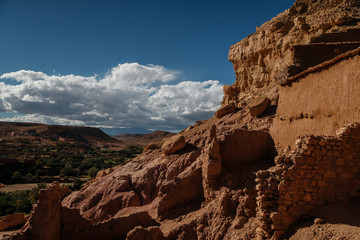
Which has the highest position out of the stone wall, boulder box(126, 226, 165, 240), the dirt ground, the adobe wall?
the adobe wall

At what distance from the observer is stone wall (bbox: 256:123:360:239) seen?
5.05 metres

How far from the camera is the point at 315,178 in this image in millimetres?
5148

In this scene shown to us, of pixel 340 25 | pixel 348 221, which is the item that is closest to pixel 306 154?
pixel 348 221

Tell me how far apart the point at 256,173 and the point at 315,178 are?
1.10m

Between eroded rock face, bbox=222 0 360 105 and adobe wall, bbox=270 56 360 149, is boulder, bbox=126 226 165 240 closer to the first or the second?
adobe wall, bbox=270 56 360 149

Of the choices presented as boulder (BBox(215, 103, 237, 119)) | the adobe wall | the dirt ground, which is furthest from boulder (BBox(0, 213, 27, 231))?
the dirt ground

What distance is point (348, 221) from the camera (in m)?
4.54

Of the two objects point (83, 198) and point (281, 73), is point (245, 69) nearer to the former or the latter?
point (281, 73)

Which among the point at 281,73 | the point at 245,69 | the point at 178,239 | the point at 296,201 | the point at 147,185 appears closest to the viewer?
the point at 296,201

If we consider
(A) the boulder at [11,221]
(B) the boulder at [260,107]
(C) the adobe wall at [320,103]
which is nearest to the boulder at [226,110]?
(B) the boulder at [260,107]

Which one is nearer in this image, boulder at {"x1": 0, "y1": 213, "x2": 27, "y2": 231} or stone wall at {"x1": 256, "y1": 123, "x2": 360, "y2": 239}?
stone wall at {"x1": 256, "y1": 123, "x2": 360, "y2": 239}

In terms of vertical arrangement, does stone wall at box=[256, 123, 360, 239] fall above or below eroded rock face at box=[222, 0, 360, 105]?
below

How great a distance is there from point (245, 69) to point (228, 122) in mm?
14266

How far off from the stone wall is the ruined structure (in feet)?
0.06
